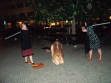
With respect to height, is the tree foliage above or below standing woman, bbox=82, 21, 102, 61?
above

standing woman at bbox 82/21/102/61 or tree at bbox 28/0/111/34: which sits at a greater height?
tree at bbox 28/0/111/34

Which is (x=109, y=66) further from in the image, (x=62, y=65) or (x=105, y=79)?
(x=62, y=65)

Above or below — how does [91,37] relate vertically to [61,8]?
below

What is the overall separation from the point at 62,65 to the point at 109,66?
203cm

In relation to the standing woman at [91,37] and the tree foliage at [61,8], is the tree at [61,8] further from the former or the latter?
the standing woman at [91,37]

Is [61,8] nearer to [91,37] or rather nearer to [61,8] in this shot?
[61,8]

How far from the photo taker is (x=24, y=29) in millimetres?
5340

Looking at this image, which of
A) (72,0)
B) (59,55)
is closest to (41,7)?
(72,0)

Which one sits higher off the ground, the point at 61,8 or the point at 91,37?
the point at 61,8

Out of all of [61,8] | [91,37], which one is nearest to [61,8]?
[61,8]

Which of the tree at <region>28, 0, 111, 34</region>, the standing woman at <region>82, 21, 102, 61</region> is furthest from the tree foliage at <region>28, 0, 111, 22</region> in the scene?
the standing woman at <region>82, 21, 102, 61</region>

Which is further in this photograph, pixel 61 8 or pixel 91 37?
pixel 61 8

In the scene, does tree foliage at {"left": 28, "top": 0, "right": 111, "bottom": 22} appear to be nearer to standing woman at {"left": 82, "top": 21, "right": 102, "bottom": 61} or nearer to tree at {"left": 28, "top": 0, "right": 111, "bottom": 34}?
tree at {"left": 28, "top": 0, "right": 111, "bottom": 34}

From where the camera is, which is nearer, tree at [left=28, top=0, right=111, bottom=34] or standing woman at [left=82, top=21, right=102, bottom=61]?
standing woman at [left=82, top=21, right=102, bottom=61]
